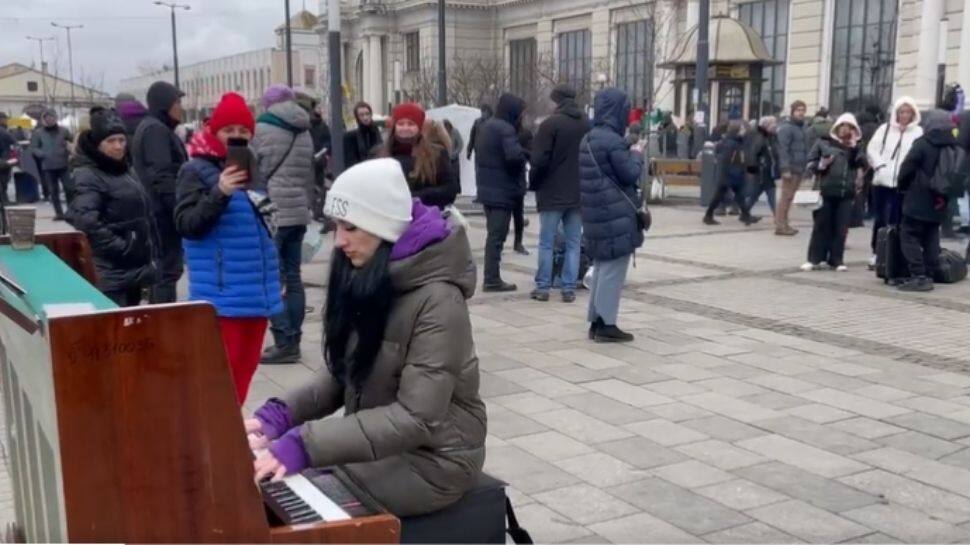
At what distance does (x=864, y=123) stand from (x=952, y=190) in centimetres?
630

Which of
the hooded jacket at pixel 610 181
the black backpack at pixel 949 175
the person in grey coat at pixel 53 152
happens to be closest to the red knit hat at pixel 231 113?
the hooded jacket at pixel 610 181

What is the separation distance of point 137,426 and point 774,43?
3481cm

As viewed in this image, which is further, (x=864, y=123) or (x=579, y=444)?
(x=864, y=123)

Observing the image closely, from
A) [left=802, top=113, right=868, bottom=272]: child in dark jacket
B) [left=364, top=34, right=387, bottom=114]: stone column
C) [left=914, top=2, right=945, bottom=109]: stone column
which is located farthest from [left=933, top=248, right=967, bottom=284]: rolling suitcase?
[left=364, top=34, right=387, bottom=114]: stone column

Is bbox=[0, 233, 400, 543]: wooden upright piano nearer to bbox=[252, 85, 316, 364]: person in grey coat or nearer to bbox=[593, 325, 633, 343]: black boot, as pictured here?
bbox=[252, 85, 316, 364]: person in grey coat

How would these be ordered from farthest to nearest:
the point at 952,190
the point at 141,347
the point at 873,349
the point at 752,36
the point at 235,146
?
the point at 752,36 → the point at 952,190 → the point at 873,349 → the point at 235,146 → the point at 141,347

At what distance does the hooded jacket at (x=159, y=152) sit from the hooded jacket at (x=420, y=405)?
4.43 metres

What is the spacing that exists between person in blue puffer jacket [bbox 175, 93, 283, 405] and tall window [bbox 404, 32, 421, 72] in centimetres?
4814

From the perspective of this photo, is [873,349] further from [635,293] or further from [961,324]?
[635,293]

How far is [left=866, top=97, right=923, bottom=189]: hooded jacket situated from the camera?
10461 millimetres

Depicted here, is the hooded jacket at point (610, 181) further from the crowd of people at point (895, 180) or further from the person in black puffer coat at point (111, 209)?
the crowd of people at point (895, 180)

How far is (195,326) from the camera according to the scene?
1898mm

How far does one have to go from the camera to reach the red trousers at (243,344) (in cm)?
503

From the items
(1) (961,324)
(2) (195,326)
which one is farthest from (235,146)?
(1) (961,324)
